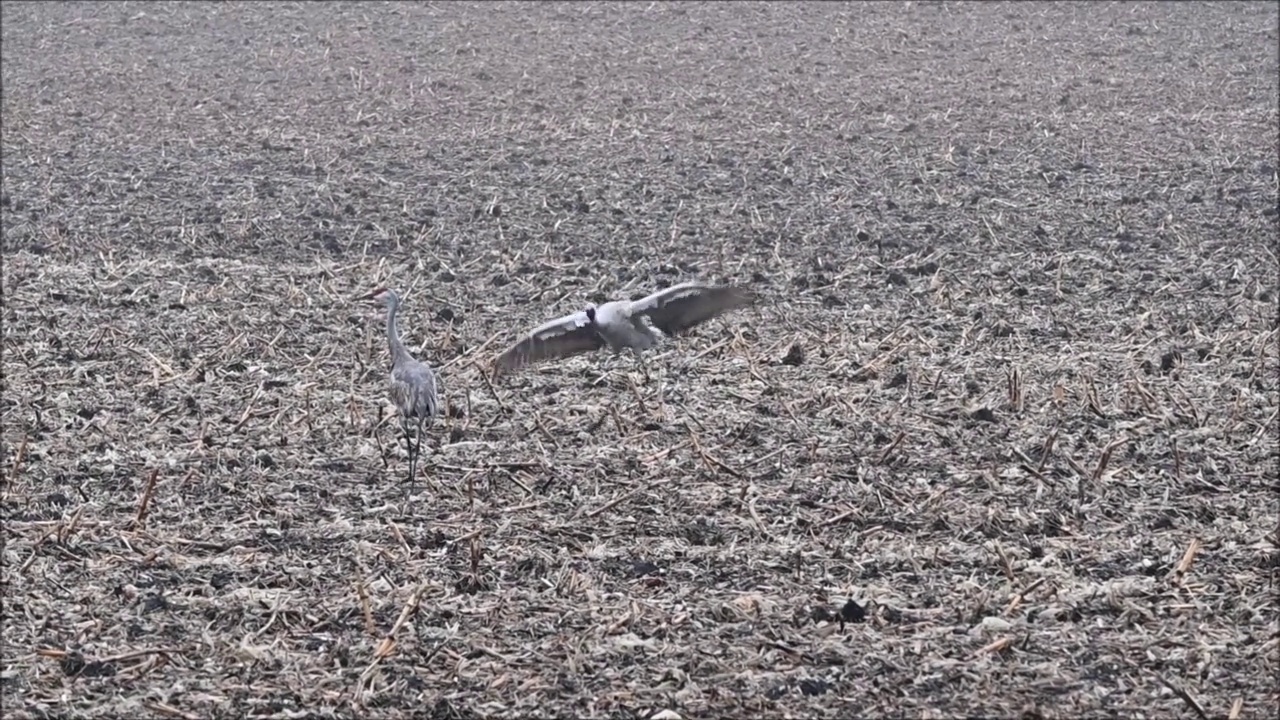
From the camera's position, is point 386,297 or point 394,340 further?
point 386,297

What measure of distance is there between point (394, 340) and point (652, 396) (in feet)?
4.54

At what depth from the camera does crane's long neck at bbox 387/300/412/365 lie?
7992mm

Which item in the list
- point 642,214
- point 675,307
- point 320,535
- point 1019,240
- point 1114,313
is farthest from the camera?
point 642,214

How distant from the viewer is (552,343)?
28.3 ft

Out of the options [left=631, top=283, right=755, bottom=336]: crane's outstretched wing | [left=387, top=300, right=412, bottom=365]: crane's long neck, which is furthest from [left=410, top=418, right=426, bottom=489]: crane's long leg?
[left=631, top=283, right=755, bottom=336]: crane's outstretched wing

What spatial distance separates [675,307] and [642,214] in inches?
138

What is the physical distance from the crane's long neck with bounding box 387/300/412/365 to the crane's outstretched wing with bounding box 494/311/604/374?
1.88ft

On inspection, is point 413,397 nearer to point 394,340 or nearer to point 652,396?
point 394,340

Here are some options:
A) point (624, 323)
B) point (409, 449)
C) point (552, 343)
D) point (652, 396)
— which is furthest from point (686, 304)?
point (409, 449)

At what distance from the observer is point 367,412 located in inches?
330

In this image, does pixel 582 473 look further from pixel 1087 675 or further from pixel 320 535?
pixel 1087 675

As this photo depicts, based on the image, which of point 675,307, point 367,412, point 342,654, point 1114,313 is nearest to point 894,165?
point 1114,313

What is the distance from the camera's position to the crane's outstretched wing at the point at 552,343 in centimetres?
844

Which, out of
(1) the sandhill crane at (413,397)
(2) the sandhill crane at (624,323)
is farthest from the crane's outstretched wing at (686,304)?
(1) the sandhill crane at (413,397)
